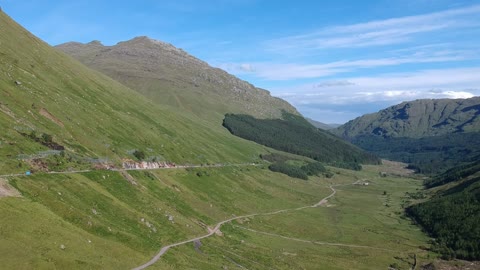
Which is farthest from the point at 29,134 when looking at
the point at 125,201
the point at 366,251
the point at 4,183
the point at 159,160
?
the point at 366,251

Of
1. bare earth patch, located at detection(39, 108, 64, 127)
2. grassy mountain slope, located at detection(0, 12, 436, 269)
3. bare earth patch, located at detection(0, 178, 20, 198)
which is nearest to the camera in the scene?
grassy mountain slope, located at detection(0, 12, 436, 269)

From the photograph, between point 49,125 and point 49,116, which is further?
point 49,116

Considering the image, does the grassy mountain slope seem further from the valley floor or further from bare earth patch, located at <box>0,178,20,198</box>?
bare earth patch, located at <box>0,178,20,198</box>

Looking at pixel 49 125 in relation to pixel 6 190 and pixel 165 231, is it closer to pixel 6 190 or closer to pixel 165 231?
pixel 165 231

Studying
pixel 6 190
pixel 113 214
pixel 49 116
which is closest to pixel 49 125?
pixel 49 116

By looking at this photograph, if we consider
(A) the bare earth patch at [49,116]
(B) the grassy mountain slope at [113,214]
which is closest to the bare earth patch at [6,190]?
(B) the grassy mountain slope at [113,214]

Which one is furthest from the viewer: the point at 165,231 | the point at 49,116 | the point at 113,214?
the point at 49,116

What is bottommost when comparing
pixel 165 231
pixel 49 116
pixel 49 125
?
pixel 165 231

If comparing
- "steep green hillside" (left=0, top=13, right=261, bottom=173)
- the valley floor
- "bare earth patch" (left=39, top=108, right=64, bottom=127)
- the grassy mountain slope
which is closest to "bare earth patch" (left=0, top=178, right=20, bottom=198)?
the grassy mountain slope

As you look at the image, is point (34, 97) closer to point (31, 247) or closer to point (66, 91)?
point (66, 91)
